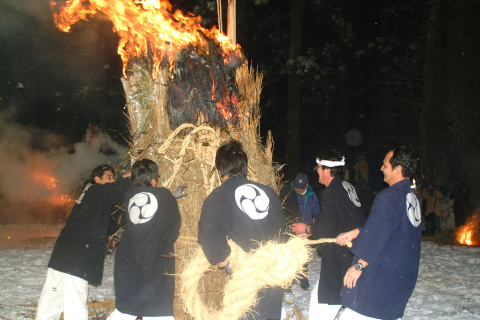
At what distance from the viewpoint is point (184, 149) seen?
397cm

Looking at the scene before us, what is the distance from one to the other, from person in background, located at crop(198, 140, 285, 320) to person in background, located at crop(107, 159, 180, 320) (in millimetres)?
565

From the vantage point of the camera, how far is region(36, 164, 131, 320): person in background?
13.3ft

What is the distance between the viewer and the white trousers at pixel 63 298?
404 cm

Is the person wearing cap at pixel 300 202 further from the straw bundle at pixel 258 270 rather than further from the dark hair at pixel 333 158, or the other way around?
the straw bundle at pixel 258 270

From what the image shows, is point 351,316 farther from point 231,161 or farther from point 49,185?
point 49,185

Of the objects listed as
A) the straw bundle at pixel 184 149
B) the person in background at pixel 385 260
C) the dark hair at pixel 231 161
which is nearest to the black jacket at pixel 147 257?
the straw bundle at pixel 184 149

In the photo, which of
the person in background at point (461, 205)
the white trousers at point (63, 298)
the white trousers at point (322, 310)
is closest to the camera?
the white trousers at point (322, 310)

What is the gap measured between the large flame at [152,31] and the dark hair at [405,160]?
2.17 meters

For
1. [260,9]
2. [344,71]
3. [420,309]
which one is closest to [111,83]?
[260,9]

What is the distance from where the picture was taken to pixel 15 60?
16016mm

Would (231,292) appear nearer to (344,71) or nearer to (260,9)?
(344,71)

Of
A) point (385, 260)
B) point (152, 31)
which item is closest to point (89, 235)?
point (152, 31)

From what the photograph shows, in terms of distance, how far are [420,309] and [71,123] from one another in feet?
52.7

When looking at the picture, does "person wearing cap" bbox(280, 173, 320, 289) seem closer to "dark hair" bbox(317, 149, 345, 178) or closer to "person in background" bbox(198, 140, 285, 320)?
"dark hair" bbox(317, 149, 345, 178)
